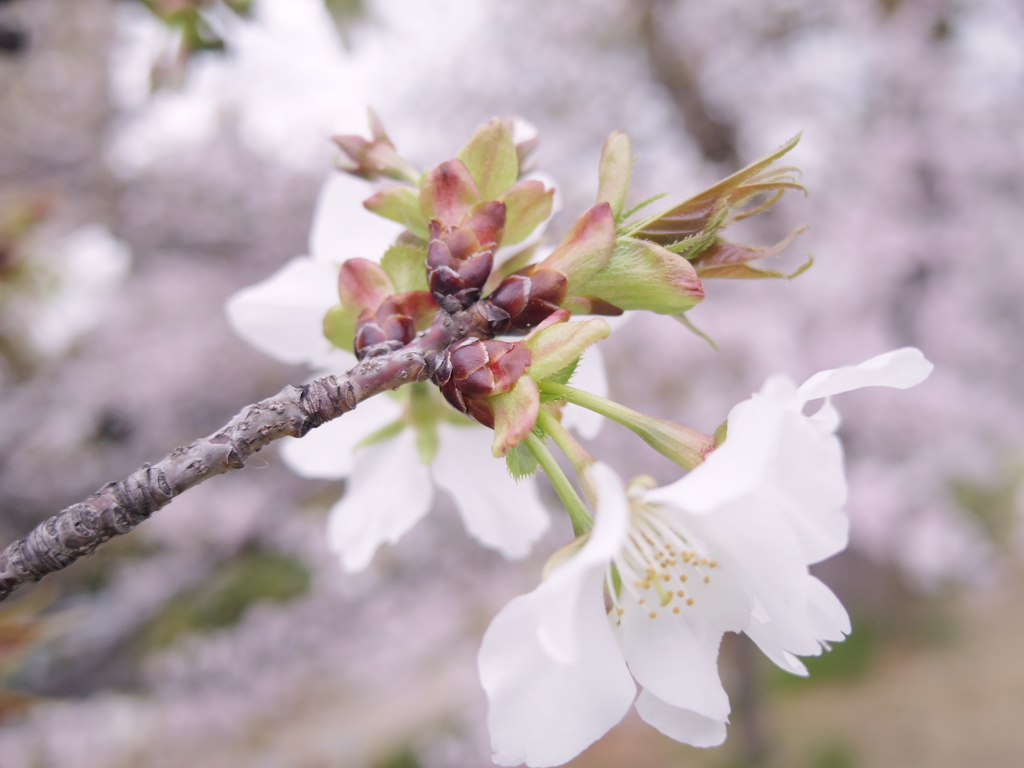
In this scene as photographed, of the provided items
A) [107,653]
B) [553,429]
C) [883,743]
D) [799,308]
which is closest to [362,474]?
[553,429]

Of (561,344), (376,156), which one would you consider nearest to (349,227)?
(376,156)

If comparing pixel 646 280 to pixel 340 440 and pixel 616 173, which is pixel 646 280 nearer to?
pixel 616 173

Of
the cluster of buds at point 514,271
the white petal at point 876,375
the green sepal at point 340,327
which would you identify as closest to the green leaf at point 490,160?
the cluster of buds at point 514,271

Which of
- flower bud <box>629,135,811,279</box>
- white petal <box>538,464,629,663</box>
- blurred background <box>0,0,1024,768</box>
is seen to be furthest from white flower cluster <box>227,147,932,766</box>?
blurred background <box>0,0,1024,768</box>

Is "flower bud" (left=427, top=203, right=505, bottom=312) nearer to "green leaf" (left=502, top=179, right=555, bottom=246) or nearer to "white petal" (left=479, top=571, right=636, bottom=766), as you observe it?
"green leaf" (left=502, top=179, right=555, bottom=246)

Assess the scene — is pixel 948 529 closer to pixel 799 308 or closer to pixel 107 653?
pixel 799 308
